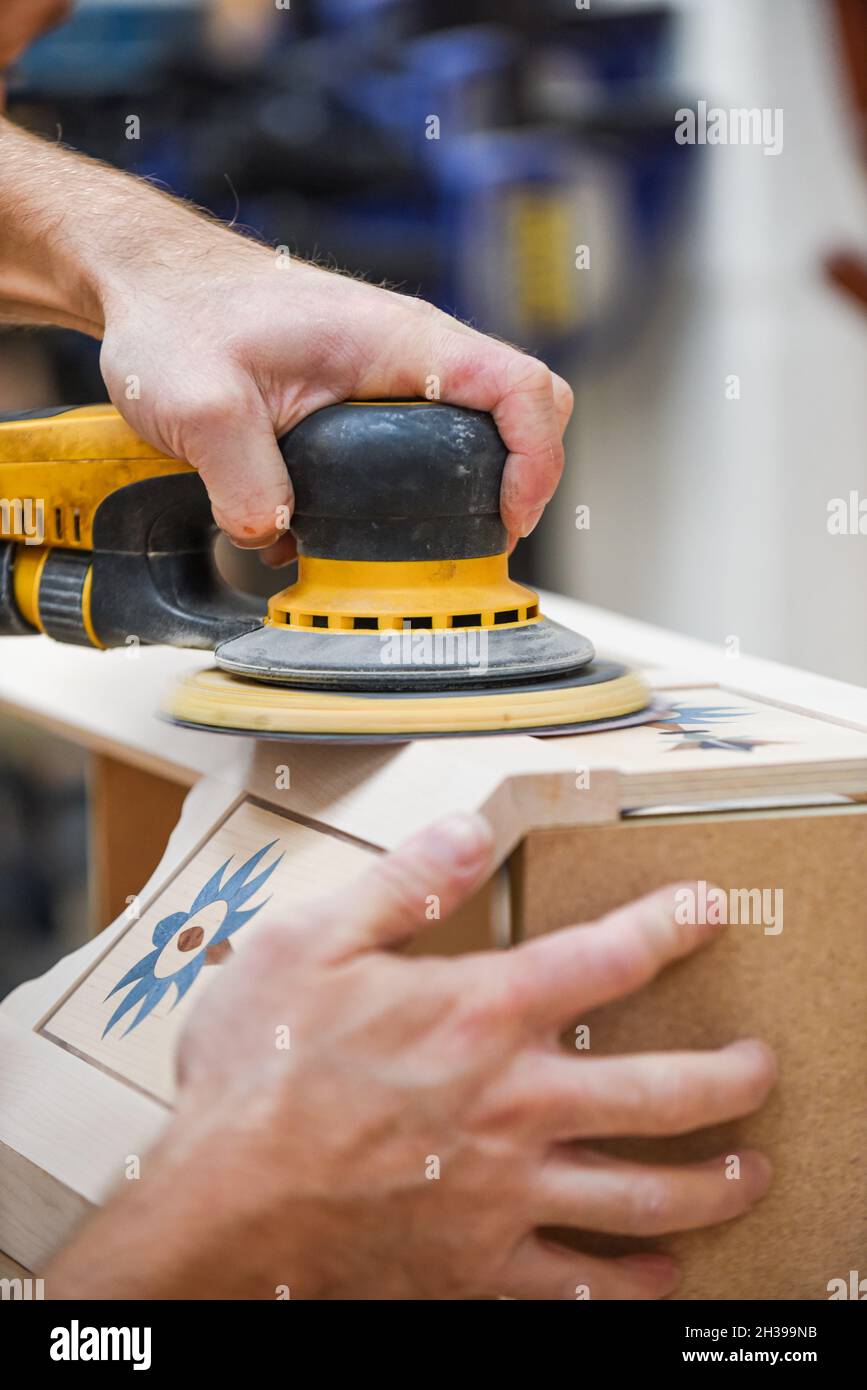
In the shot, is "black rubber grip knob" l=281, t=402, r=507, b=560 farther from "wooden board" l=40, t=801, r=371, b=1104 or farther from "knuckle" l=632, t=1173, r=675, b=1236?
"knuckle" l=632, t=1173, r=675, b=1236

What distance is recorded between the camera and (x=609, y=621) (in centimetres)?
168

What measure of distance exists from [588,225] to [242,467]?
2493mm

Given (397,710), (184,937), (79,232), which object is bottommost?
(184,937)

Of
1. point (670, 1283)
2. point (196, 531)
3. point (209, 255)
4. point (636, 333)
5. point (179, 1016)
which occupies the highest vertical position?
point (636, 333)

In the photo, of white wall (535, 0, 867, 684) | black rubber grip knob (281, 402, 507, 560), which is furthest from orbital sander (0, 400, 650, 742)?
white wall (535, 0, 867, 684)

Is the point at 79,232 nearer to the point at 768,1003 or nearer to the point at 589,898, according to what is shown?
the point at 589,898

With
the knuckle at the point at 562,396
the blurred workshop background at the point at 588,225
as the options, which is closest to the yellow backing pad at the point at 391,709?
the knuckle at the point at 562,396

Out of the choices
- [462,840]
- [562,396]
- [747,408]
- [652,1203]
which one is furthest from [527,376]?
[747,408]

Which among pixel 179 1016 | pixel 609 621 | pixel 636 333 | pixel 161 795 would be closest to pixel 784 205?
pixel 636 333

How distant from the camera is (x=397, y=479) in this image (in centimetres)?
102

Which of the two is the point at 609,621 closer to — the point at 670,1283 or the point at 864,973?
the point at 864,973

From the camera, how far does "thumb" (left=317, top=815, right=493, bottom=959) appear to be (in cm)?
82

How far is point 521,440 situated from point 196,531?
0.33 m

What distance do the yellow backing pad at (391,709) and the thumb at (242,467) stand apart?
0.12m
